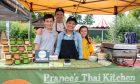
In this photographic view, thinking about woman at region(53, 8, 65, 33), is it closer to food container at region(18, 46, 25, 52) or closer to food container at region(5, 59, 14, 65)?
food container at region(18, 46, 25, 52)

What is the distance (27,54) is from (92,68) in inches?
31.7

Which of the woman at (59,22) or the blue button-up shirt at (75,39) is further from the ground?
the woman at (59,22)

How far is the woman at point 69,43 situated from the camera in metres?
4.20

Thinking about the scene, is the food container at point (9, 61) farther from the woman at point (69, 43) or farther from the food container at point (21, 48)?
the woman at point (69, 43)

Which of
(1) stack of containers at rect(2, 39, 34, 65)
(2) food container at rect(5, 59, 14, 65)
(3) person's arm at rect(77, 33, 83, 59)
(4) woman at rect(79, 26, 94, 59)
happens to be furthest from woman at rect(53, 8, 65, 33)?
(2) food container at rect(5, 59, 14, 65)

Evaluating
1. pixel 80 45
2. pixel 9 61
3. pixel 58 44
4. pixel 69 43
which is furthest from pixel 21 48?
pixel 80 45

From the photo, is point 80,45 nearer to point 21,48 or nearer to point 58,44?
point 58,44

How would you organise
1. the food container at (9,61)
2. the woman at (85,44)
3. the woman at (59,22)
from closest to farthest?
the food container at (9,61) → the woman at (85,44) → the woman at (59,22)

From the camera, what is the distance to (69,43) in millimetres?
4211

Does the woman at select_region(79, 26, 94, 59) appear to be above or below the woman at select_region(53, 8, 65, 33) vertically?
below

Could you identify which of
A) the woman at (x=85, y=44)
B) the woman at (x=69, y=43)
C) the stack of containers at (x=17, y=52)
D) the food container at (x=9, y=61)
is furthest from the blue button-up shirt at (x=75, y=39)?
the food container at (x=9, y=61)

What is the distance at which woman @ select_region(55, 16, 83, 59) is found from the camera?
420cm

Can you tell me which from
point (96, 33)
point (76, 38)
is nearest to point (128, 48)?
point (76, 38)

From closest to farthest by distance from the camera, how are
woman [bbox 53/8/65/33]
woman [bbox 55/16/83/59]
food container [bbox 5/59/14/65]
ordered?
food container [bbox 5/59/14/65], woman [bbox 55/16/83/59], woman [bbox 53/8/65/33]
